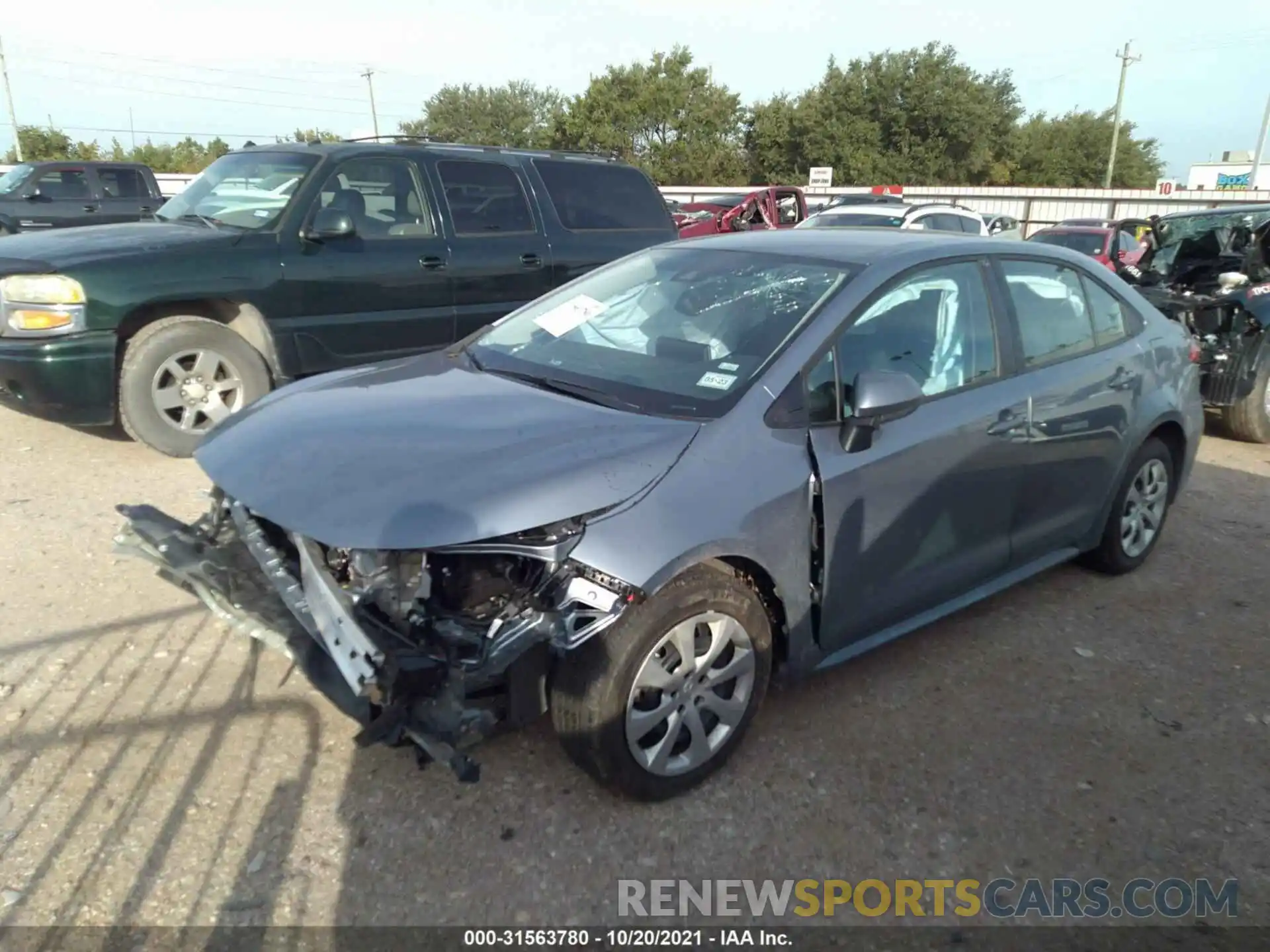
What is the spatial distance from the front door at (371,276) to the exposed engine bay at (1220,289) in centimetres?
571

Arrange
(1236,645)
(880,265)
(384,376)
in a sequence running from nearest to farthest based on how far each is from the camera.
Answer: (880,265) < (384,376) < (1236,645)

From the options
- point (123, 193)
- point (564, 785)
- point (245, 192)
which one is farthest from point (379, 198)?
point (123, 193)

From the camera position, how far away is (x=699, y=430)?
2859mm

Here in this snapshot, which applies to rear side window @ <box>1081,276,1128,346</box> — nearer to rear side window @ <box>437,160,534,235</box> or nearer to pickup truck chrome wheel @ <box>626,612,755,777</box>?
pickup truck chrome wheel @ <box>626,612,755,777</box>

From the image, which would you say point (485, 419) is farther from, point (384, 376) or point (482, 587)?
point (384, 376)

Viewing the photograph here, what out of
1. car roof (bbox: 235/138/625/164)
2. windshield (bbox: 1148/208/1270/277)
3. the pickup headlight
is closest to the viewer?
the pickup headlight

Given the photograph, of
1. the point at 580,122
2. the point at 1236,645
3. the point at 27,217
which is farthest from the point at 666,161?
the point at 1236,645

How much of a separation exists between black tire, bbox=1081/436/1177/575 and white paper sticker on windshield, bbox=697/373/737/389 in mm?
2419

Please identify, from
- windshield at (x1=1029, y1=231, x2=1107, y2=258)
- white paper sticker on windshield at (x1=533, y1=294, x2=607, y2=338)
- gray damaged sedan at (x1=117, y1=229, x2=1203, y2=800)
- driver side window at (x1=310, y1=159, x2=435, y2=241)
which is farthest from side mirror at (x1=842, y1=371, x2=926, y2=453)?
windshield at (x1=1029, y1=231, x2=1107, y2=258)

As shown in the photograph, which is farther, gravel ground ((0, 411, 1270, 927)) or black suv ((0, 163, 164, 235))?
black suv ((0, 163, 164, 235))

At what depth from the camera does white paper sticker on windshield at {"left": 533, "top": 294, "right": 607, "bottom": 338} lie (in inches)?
148

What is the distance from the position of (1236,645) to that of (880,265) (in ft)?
7.92

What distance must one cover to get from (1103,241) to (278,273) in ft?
47.3

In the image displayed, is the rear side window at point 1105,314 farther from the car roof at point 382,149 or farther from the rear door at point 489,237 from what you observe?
the car roof at point 382,149
